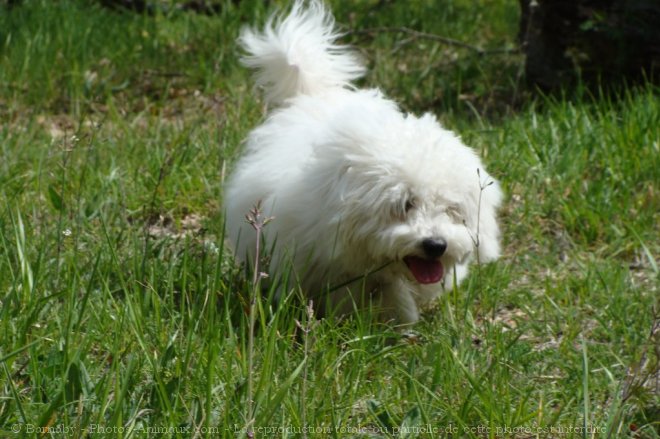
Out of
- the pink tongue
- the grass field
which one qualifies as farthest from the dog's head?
the grass field

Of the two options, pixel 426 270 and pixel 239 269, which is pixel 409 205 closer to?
pixel 426 270

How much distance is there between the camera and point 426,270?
333 centimetres

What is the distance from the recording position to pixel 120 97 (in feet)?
20.2

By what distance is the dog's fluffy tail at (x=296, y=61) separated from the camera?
4.13m

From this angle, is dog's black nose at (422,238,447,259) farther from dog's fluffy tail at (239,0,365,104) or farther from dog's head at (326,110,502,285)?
dog's fluffy tail at (239,0,365,104)

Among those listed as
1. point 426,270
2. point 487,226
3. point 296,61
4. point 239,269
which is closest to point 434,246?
point 426,270

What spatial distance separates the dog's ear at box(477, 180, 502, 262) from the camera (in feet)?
11.3

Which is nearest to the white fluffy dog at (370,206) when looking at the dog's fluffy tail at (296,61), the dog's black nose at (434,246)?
the dog's black nose at (434,246)

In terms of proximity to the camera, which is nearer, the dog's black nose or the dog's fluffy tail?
the dog's black nose

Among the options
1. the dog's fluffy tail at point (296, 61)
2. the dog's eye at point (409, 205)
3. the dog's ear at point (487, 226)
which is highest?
the dog's fluffy tail at point (296, 61)

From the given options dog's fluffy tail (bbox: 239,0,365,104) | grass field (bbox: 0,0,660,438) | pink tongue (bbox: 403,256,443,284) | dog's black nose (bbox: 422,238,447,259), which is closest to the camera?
grass field (bbox: 0,0,660,438)

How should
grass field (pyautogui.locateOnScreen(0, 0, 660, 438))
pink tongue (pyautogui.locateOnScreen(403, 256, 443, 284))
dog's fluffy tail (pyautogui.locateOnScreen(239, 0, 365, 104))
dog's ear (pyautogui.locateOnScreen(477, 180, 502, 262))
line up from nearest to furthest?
grass field (pyautogui.locateOnScreen(0, 0, 660, 438)) < pink tongue (pyautogui.locateOnScreen(403, 256, 443, 284)) < dog's ear (pyautogui.locateOnScreen(477, 180, 502, 262)) < dog's fluffy tail (pyautogui.locateOnScreen(239, 0, 365, 104))

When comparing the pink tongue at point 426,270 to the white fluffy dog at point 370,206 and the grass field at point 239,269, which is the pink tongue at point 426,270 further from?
the grass field at point 239,269

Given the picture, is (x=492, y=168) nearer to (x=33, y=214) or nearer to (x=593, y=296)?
(x=593, y=296)
